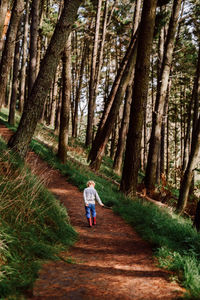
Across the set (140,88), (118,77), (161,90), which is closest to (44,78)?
(140,88)

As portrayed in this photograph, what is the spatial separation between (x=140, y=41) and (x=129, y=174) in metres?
4.38

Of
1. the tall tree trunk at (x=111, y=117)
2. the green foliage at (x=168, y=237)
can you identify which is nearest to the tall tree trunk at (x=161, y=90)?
the tall tree trunk at (x=111, y=117)

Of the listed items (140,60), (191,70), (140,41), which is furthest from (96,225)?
(191,70)

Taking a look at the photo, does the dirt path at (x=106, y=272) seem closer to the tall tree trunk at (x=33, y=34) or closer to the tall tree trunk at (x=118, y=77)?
the tall tree trunk at (x=118, y=77)

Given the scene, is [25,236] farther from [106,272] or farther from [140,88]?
[140,88]

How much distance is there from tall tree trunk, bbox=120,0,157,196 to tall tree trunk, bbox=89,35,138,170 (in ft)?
11.8

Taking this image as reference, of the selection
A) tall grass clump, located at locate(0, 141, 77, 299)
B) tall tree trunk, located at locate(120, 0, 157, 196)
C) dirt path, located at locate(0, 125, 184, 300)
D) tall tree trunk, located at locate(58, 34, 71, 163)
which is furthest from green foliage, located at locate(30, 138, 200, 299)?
tall tree trunk, located at locate(58, 34, 71, 163)

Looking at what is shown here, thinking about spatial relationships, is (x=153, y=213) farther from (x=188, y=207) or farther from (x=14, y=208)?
(x=188, y=207)

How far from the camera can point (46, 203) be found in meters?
5.55

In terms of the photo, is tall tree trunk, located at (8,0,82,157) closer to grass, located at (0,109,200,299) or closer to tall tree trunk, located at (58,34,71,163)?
grass, located at (0,109,200,299)

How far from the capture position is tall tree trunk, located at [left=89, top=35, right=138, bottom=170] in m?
12.8

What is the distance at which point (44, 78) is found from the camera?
7625mm

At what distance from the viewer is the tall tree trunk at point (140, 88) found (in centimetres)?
905

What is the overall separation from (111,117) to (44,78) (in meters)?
6.05
